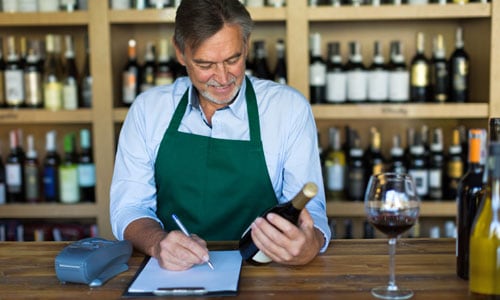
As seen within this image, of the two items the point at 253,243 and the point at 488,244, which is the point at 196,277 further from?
the point at 488,244

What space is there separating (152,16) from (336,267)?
149 cm

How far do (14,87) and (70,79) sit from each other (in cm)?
21

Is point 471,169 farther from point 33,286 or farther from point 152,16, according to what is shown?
point 152,16

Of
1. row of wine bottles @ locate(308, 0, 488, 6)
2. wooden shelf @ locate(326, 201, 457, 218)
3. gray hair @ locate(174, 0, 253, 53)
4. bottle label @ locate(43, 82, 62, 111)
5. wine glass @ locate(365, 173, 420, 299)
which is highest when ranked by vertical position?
row of wine bottles @ locate(308, 0, 488, 6)

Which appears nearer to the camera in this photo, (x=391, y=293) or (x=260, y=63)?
(x=391, y=293)

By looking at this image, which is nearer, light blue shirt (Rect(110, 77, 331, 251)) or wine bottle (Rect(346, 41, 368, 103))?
light blue shirt (Rect(110, 77, 331, 251))

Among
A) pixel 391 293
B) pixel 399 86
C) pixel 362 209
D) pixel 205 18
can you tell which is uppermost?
pixel 205 18

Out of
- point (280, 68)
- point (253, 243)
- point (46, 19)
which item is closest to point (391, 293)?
point (253, 243)

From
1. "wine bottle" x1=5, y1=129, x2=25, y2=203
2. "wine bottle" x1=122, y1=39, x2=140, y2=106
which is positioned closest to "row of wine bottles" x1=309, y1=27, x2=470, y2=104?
"wine bottle" x1=122, y1=39, x2=140, y2=106

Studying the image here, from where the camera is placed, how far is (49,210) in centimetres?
249

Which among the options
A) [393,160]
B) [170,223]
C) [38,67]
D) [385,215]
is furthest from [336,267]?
[38,67]

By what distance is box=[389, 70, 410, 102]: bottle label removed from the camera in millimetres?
2418

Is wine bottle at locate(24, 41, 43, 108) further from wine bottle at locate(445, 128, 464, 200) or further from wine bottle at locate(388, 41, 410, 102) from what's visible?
wine bottle at locate(445, 128, 464, 200)

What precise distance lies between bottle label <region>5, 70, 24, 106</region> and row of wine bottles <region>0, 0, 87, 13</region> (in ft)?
0.77
